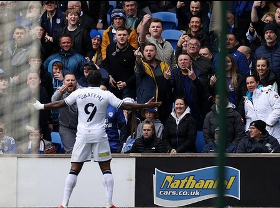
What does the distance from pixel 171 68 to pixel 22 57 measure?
365 centimetres

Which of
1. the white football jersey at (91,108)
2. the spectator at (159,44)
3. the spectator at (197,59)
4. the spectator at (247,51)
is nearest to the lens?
the white football jersey at (91,108)

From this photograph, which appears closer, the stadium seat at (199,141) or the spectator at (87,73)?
the stadium seat at (199,141)

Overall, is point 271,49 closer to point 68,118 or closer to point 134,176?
point 134,176

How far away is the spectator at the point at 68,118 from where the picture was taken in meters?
11.0

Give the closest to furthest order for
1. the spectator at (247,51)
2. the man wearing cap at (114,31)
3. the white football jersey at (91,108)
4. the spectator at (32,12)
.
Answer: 1. the spectator at (32,12)
2. the white football jersey at (91,108)
3. the spectator at (247,51)
4. the man wearing cap at (114,31)

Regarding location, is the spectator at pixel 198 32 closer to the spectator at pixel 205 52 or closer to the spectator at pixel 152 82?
the spectator at pixel 205 52

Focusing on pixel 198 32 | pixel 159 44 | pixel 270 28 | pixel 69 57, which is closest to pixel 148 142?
pixel 159 44

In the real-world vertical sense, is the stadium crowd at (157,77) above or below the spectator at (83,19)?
below

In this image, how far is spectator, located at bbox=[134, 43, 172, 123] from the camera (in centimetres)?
1133

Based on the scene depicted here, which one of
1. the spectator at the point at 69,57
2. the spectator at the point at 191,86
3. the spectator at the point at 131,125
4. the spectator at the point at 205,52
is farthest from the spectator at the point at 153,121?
the spectator at the point at 69,57

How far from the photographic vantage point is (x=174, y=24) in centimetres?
1373

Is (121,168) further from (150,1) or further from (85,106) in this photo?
(150,1)

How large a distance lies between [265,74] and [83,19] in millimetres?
3418

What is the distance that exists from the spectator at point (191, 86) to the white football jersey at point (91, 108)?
2.22 m
